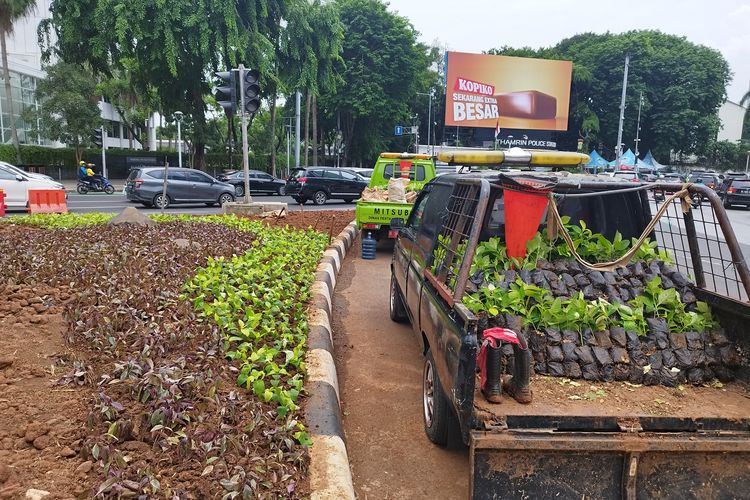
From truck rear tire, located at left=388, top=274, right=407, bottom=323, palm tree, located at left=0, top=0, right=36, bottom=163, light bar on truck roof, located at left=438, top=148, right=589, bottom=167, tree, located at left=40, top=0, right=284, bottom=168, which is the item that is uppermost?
palm tree, located at left=0, top=0, right=36, bottom=163

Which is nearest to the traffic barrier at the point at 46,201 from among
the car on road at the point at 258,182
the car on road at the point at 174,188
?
the car on road at the point at 174,188

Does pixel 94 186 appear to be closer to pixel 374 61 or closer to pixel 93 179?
pixel 93 179

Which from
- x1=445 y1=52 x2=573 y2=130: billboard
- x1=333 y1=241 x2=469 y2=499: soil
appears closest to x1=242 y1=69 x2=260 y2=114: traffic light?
x1=333 y1=241 x2=469 y2=499: soil

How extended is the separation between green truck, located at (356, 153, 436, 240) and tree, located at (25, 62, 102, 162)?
23787 mm

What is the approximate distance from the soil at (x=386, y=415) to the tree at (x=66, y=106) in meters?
29.1

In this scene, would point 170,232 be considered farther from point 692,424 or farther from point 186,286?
point 692,424

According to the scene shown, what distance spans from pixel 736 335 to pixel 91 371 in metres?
3.76

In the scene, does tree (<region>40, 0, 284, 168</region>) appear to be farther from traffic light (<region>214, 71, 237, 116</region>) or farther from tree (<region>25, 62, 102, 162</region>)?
traffic light (<region>214, 71, 237, 116</region>)

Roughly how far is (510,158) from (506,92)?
132ft

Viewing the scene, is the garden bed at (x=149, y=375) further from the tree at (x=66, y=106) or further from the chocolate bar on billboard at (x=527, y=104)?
the chocolate bar on billboard at (x=527, y=104)

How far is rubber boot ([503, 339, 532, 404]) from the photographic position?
2.63 metres

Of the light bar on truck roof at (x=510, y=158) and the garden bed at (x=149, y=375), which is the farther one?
the light bar on truck roof at (x=510, y=158)

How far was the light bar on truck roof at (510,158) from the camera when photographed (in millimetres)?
6422

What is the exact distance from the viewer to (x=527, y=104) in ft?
146
